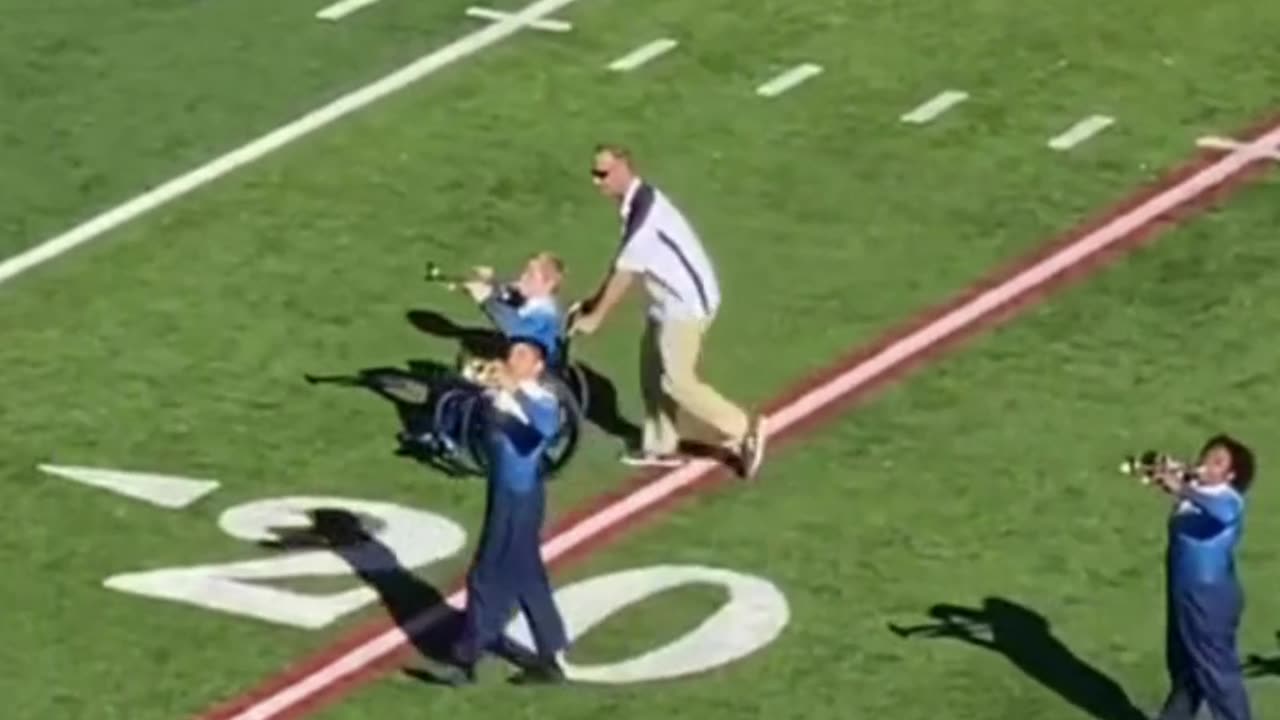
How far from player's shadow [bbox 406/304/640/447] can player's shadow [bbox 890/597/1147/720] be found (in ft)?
9.28

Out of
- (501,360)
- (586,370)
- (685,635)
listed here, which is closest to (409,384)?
(586,370)

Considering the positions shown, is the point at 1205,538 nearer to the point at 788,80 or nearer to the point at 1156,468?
the point at 1156,468

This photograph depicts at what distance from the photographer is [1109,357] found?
29359mm

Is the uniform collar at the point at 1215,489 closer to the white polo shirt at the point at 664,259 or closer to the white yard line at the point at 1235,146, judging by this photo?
the white polo shirt at the point at 664,259

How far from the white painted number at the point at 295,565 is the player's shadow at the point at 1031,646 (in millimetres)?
2630

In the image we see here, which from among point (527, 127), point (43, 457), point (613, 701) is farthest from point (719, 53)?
point (613, 701)

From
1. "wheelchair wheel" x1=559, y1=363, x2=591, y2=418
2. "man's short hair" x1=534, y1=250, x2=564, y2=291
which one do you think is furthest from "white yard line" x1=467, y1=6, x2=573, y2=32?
"man's short hair" x1=534, y1=250, x2=564, y2=291

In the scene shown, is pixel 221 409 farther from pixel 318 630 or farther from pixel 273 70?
pixel 273 70

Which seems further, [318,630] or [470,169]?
[470,169]

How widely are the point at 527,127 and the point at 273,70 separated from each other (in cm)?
190

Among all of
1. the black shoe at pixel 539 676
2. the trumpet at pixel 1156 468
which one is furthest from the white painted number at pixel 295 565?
the trumpet at pixel 1156 468

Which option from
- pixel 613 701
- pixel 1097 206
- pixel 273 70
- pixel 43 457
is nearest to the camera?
pixel 613 701

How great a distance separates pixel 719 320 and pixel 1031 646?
4.66 metres

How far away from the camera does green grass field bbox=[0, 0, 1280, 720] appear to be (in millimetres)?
25812
